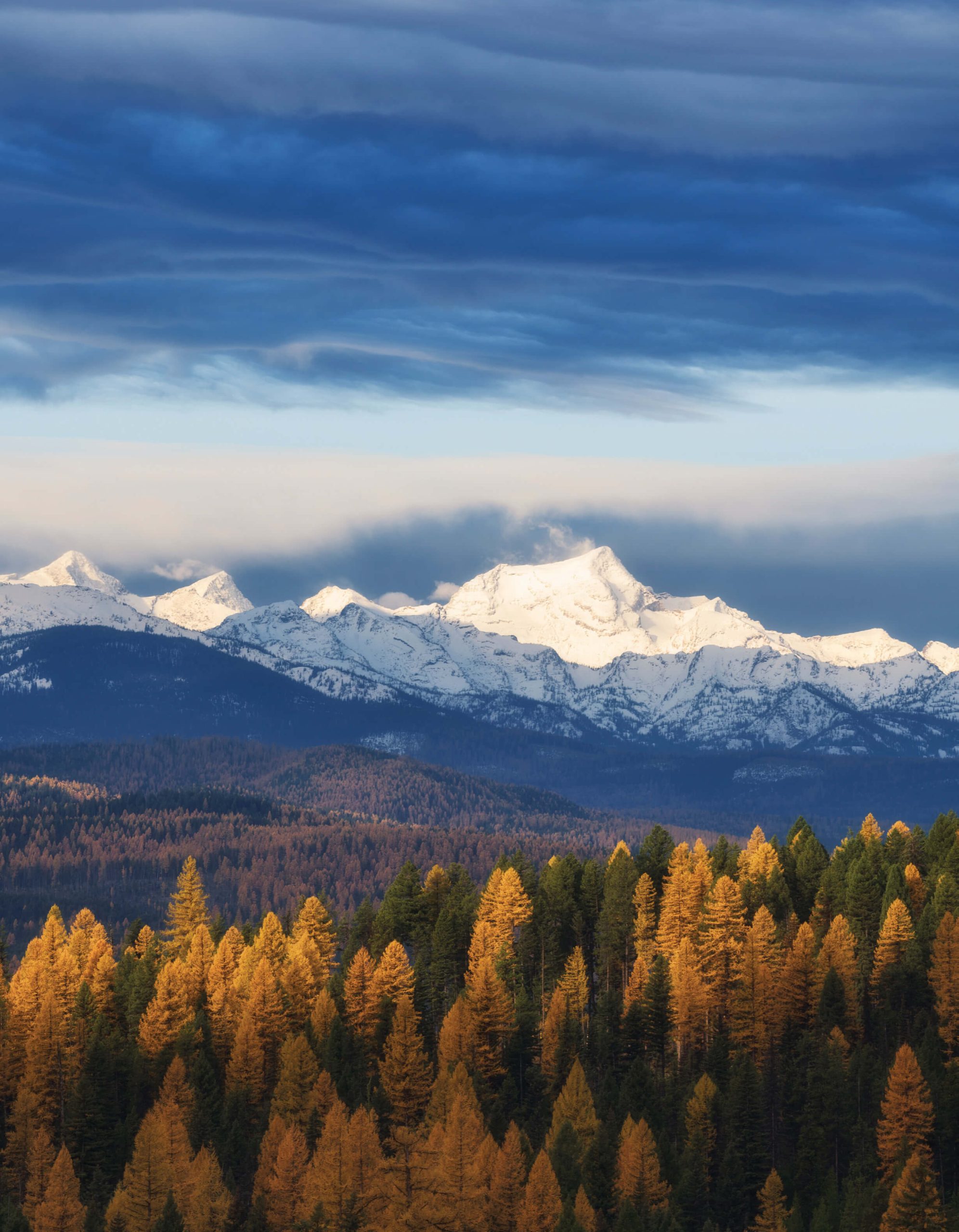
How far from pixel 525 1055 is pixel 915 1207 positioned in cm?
4129

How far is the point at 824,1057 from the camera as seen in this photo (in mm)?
103062

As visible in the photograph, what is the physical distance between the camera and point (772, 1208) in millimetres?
90750

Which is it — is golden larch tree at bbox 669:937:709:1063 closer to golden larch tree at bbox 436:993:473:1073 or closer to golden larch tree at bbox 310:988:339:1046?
golden larch tree at bbox 436:993:473:1073

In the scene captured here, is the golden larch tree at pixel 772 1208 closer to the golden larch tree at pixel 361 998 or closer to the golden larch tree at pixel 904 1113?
the golden larch tree at pixel 904 1113

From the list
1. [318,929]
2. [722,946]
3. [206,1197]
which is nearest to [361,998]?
[318,929]

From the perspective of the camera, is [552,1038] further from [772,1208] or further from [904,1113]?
[904,1113]

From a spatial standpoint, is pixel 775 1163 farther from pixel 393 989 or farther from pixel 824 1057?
pixel 393 989

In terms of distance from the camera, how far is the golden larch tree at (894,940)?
116 meters

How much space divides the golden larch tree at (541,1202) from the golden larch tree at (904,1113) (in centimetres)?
2169

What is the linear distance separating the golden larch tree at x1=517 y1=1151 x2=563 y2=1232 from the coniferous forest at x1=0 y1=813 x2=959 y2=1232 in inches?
7.9

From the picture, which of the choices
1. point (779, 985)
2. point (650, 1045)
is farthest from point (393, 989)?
point (779, 985)

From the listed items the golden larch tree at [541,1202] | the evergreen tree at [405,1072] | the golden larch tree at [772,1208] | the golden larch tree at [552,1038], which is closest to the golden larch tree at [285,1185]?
the golden larch tree at [541,1202]

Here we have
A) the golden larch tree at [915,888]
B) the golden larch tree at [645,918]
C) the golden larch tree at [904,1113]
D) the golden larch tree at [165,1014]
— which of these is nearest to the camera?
the golden larch tree at [904,1113]

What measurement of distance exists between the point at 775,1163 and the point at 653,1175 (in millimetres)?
13636
